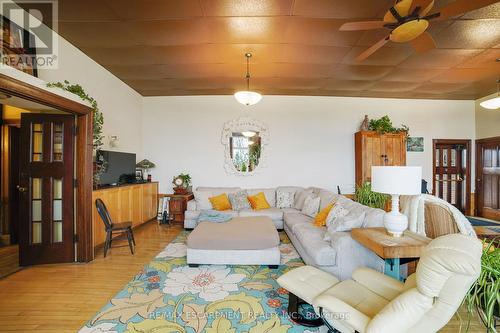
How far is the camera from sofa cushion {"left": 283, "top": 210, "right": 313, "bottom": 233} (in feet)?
12.8

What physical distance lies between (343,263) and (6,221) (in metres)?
5.62

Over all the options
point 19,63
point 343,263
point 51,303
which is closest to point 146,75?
point 19,63

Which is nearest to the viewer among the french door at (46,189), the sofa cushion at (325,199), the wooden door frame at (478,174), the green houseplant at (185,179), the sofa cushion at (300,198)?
the french door at (46,189)

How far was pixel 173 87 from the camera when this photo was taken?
17.7 feet

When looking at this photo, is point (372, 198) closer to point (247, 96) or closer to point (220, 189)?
point (247, 96)

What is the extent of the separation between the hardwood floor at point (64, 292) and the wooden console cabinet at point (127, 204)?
18.9 inches

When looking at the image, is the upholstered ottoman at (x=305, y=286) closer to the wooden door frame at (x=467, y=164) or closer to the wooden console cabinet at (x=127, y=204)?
the wooden console cabinet at (x=127, y=204)

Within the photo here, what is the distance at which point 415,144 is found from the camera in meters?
6.28

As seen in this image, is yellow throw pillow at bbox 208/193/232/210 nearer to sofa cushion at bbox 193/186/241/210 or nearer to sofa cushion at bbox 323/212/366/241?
sofa cushion at bbox 193/186/241/210

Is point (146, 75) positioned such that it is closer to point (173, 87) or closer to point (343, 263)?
point (173, 87)

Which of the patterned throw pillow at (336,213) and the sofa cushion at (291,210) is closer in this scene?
the patterned throw pillow at (336,213)

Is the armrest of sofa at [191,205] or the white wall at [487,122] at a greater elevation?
the white wall at [487,122]

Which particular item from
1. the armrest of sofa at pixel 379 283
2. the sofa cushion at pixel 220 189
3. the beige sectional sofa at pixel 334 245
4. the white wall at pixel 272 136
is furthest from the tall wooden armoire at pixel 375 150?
the armrest of sofa at pixel 379 283

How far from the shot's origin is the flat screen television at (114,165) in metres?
4.21
